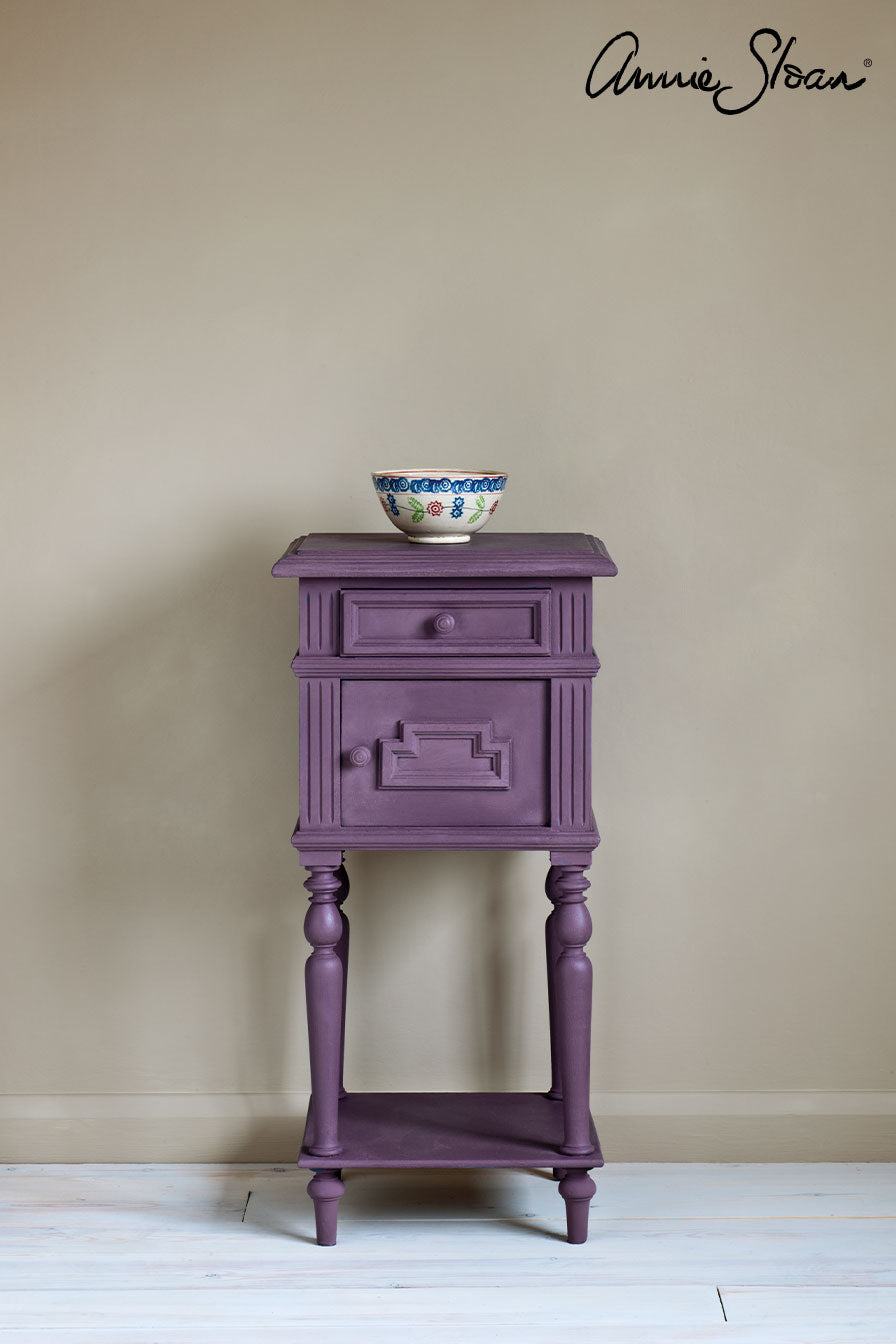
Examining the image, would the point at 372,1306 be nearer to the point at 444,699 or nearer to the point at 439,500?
the point at 444,699

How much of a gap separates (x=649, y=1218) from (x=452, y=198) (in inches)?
69.8

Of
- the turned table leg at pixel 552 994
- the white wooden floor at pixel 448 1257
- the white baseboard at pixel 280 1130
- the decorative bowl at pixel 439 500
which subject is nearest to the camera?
the white wooden floor at pixel 448 1257

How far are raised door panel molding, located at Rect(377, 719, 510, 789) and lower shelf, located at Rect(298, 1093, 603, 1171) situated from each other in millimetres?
595

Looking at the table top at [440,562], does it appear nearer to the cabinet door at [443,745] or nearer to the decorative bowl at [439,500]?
the decorative bowl at [439,500]

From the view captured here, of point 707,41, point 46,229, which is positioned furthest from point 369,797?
point 707,41

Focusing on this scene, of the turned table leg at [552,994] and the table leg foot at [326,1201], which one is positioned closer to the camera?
the table leg foot at [326,1201]

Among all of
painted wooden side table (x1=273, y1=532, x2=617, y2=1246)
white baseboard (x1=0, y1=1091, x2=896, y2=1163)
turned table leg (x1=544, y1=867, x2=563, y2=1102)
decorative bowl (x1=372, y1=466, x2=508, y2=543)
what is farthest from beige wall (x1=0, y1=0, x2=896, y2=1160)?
painted wooden side table (x1=273, y1=532, x2=617, y2=1246)

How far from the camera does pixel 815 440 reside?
254cm

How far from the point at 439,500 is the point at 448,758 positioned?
0.40 meters

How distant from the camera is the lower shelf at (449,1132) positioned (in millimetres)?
2246

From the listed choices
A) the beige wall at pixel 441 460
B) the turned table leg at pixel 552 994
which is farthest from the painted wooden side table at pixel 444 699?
the beige wall at pixel 441 460

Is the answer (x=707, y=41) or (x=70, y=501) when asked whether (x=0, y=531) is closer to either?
(x=70, y=501)

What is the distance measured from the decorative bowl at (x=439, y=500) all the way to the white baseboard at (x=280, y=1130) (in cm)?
112

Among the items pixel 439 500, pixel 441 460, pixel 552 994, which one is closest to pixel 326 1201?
pixel 552 994
